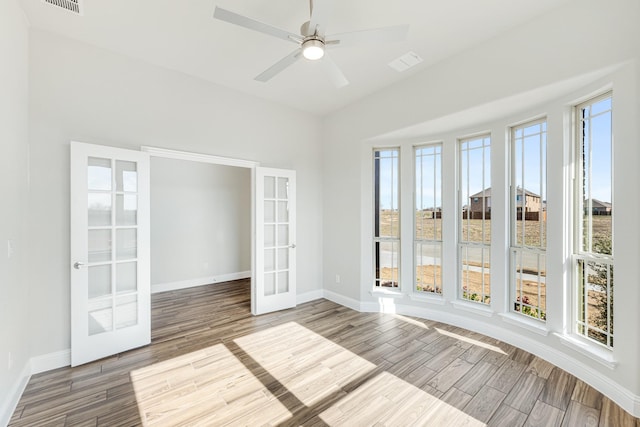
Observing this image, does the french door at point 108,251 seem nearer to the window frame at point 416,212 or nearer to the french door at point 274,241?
the french door at point 274,241

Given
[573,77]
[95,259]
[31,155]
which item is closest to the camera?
[573,77]

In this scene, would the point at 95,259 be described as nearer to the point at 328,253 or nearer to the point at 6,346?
the point at 6,346

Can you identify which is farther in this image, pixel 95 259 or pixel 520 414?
pixel 95 259

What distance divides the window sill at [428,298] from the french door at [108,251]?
3.46m

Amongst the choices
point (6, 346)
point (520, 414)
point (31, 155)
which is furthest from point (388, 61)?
point (6, 346)

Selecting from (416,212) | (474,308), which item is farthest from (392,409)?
(416,212)

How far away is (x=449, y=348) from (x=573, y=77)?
2841mm

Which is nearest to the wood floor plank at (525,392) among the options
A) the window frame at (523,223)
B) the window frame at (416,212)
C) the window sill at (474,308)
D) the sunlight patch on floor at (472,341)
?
the sunlight patch on floor at (472,341)

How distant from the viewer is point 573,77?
2328mm

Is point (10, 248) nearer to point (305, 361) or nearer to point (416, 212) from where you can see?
point (305, 361)

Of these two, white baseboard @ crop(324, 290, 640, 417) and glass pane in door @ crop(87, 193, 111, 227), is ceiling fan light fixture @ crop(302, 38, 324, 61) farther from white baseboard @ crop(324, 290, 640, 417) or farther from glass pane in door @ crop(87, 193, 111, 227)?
white baseboard @ crop(324, 290, 640, 417)

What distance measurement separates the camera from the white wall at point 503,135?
209 centimetres

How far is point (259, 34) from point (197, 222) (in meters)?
4.14

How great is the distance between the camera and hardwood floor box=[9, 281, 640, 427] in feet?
6.70
